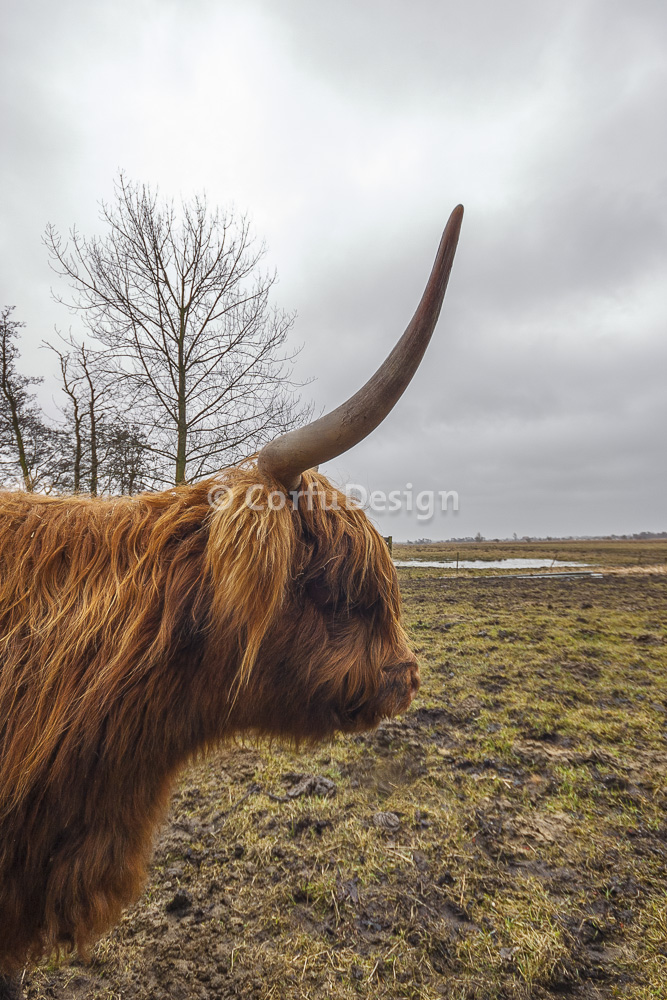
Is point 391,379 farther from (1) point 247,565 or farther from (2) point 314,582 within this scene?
(2) point 314,582

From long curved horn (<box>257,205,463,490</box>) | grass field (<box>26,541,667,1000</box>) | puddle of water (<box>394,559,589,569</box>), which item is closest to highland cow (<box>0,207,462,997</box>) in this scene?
long curved horn (<box>257,205,463,490</box>)

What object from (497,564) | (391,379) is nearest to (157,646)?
(391,379)

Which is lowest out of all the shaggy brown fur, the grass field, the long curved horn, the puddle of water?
the puddle of water

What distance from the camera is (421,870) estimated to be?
2.45 meters

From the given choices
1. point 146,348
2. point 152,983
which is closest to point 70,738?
point 152,983

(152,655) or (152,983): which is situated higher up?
(152,655)

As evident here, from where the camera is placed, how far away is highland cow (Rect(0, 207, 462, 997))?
128 cm

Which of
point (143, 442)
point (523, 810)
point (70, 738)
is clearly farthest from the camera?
point (143, 442)

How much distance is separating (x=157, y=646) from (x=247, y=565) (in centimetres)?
37

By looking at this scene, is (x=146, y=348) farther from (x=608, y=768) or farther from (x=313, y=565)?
(x=608, y=768)

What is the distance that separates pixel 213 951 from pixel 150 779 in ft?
3.99

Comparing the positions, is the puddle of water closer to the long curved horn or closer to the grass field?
the grass field

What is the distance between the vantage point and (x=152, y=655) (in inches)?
55.2

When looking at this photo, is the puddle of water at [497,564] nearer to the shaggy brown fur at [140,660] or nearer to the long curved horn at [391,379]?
the shaggy brown fur at [140,660]
